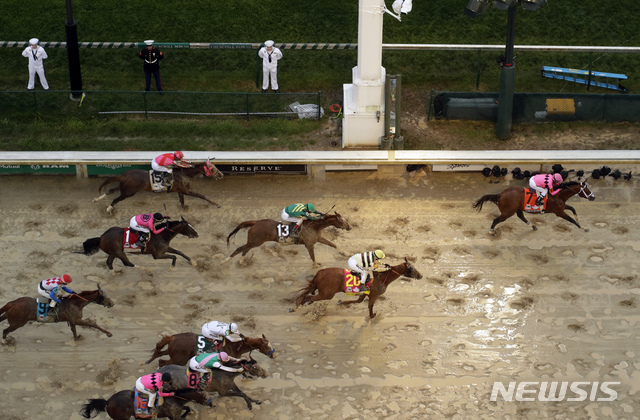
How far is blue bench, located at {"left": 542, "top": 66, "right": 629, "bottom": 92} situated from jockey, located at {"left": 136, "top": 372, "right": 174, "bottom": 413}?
13748mm

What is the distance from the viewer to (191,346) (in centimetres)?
1426

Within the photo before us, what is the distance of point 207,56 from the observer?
23547mm

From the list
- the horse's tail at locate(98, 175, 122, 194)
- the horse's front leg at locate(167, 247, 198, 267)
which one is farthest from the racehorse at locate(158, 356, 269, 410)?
the horse's tail at locate(98, 175, 122, 194)

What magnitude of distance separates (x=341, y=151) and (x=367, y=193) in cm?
125

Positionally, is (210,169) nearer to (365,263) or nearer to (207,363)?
(365,263)

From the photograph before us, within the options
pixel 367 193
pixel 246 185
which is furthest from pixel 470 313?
pixel 246 185

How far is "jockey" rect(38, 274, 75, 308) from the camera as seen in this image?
1470cm

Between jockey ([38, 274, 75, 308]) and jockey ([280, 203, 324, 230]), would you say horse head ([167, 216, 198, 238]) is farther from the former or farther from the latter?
jockey ([38, 274, 75, 308])

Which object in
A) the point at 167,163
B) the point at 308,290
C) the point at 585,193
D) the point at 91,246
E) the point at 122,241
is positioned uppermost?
the point at 167,163

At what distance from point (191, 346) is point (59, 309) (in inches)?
94.8

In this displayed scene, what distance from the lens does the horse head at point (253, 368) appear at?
13938 millimetres

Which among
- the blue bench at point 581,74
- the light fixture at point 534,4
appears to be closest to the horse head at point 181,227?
the light fixture at point 534,4

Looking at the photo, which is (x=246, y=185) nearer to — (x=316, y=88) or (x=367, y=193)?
(x=367, y=193)

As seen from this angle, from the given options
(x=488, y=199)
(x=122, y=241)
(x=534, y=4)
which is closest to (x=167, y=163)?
(x=122, y=241)
